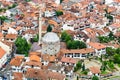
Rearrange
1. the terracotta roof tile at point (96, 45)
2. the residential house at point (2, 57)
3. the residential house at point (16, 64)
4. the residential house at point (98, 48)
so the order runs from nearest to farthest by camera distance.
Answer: the residential house at point (16, 64), the residential house at point (2, 57), the residential house at point (98, 48), the terracotta roof tile at point (96, 45)

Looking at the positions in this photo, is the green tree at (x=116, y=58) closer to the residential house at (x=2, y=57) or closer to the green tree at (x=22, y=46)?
the green tree at (x=22, y=46)

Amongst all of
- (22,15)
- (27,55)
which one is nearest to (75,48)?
(27,55)

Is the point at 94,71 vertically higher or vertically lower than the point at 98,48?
lower

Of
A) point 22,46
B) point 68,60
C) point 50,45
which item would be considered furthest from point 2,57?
point 68,60

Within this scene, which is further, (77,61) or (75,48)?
(75,48)

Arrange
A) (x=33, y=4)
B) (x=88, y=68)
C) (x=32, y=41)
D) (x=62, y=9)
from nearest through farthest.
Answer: (x=88, y=68)
(x=32, y=41)
(x=62, y=9)
(x=33, y=4)

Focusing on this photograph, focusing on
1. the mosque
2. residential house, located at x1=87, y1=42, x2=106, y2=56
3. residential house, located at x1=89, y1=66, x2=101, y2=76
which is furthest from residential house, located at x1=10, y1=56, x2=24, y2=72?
residential house, located at x1=87, y1=42, x2=106, y2=56

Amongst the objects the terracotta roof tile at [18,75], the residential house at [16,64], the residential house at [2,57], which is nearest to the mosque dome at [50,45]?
the residential house at [16,64]

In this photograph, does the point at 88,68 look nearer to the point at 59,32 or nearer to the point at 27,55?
the point at 27,55

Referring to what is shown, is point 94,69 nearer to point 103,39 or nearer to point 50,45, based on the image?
point 50,45
